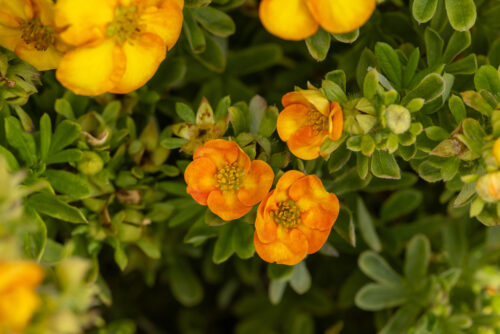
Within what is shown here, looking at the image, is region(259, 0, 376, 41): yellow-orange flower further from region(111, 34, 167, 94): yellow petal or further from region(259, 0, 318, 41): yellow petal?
region(111, 34, 167, 94): yellow petal

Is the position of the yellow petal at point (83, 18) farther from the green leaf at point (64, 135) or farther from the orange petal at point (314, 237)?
the orange petal at point (314, 237)

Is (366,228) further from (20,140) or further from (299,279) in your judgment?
(20,140)

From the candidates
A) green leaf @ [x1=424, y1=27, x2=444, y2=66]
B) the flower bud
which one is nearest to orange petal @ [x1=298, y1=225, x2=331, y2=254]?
the flower bud

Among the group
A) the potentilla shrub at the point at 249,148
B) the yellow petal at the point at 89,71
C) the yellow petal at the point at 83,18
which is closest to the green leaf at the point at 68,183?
the potentilla shrub at the point at 249,148

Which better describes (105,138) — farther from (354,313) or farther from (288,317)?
(354,313)

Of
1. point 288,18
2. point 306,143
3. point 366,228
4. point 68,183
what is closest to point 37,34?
point 68,183
